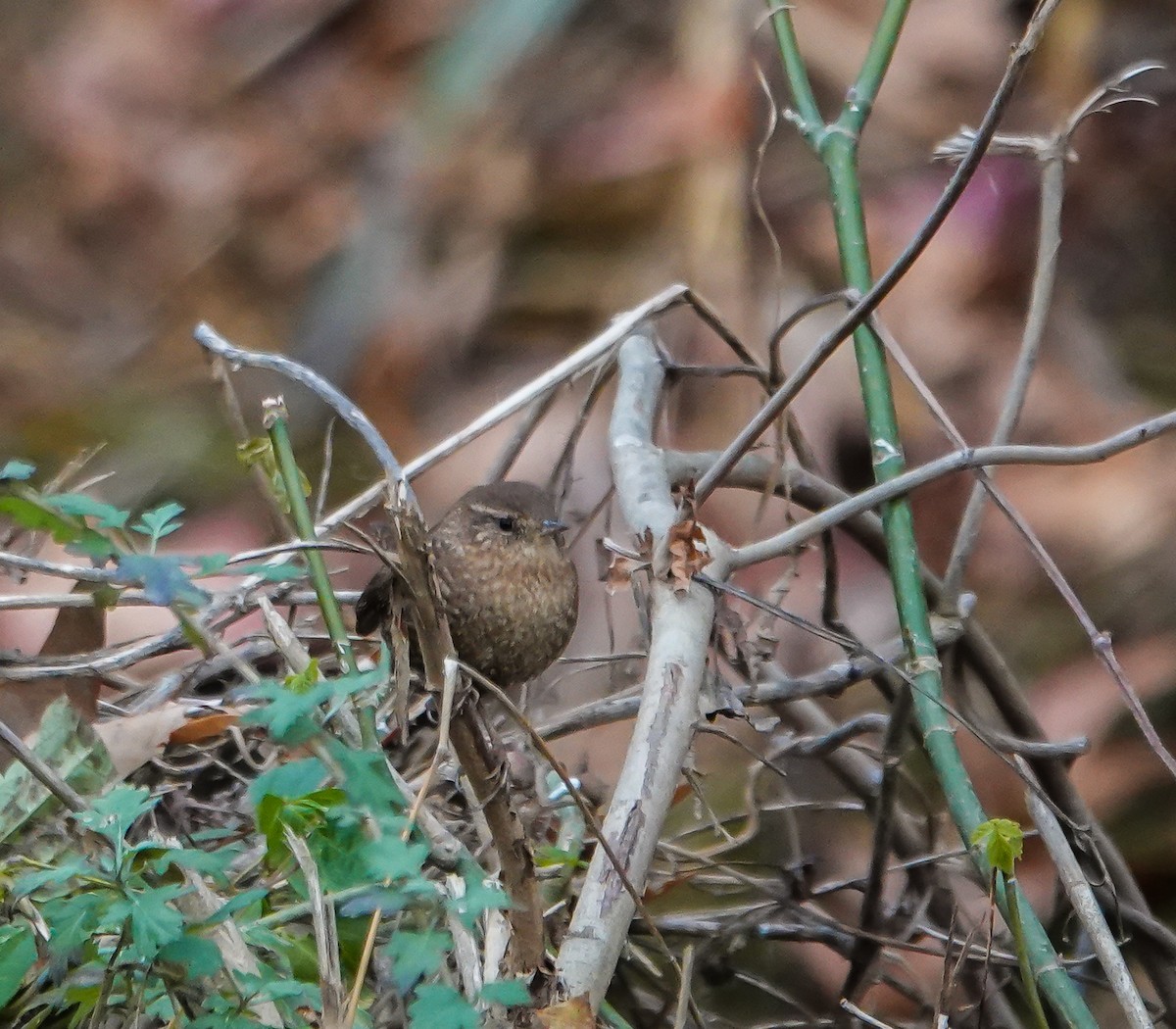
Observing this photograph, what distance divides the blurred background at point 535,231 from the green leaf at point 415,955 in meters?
Result: 2.54

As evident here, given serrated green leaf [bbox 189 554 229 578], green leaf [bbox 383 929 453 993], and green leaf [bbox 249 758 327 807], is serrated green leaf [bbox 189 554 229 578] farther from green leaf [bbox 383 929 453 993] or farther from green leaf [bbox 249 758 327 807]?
green leaf [bbox 383 929 453 993]

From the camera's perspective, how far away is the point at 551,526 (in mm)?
2586

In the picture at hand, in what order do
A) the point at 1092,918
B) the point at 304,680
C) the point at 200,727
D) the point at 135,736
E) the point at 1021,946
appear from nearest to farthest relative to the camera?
the point at 304,680 → the point at 1021,946 → the point at 1092,918 → the point at 135,736 → the point at 200,727

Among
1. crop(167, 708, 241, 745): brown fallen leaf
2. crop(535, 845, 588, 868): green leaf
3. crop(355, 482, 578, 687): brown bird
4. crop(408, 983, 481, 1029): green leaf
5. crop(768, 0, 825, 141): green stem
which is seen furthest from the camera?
crop(355, 482, 578, 687): brown bird

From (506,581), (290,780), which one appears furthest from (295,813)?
(506,581)

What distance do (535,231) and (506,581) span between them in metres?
2.72

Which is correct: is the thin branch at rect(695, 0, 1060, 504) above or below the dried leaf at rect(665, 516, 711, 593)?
above

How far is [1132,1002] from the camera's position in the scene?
147 cm

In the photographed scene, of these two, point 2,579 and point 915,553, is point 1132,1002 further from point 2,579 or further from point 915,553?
point 2,579

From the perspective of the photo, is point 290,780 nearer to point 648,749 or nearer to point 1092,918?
point 648,749

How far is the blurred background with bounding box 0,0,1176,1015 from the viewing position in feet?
13.5

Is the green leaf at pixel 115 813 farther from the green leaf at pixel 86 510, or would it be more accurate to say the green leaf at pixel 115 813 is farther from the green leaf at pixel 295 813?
the green leaf at pixel 86 510

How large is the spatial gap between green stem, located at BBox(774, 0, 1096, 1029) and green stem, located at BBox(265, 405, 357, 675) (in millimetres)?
629

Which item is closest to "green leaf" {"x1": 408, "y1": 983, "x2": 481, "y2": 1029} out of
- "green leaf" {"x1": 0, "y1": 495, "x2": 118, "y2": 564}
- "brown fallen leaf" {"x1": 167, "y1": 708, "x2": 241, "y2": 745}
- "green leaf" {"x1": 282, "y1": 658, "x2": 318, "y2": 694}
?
"green leaf" {"x1": 282, "y1": 658, "x2": 318, "y2": 694}
